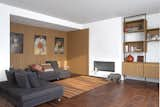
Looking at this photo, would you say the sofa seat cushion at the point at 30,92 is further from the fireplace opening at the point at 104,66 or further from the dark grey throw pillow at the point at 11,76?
the fireplace opening at the point at 104,66

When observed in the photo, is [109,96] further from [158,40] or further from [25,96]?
[158,40]

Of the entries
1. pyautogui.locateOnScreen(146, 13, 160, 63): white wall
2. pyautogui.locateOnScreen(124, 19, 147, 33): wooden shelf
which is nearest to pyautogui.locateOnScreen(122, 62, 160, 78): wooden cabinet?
pyautogui.locateOnScreen(146, 13, 160, 63): white wall

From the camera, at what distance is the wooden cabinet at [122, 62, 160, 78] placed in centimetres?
464

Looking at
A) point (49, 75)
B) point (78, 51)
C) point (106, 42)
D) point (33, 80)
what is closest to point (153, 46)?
point (106, 42)

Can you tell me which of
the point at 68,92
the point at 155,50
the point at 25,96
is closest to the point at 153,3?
the point at 155,50

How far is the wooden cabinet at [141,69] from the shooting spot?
464 centimetres

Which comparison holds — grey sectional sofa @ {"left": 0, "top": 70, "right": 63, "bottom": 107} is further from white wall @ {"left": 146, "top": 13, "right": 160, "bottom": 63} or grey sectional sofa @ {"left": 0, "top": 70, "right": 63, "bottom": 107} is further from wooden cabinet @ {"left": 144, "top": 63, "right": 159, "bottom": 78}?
white wall @ {"left": 146, "top": 13, "right": 160, "bottom": 63}

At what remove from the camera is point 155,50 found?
5.07m

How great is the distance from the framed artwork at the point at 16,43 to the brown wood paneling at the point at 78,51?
107 inches

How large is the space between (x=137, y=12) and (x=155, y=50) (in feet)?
5.26

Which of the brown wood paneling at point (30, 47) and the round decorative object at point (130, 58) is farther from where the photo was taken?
the brown wood paneling at point (30, 47)

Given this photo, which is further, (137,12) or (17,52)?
(17,52)

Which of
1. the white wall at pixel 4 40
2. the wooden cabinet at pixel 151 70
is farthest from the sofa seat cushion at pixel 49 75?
the wooden cabinet at pixel 151 70

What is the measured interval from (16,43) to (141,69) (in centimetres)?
519
